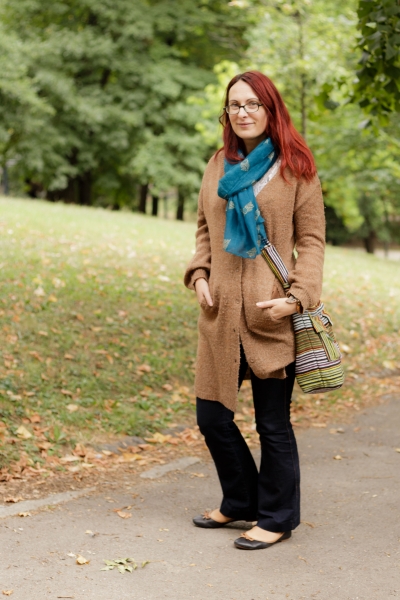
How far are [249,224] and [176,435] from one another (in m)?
3.00

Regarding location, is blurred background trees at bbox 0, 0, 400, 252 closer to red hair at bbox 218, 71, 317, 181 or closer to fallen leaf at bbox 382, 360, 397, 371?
fallen leaf at bbox 382, 360, 397, 371

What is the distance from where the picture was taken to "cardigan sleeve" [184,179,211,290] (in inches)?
147

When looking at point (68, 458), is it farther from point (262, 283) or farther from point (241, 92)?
point (241, 92)

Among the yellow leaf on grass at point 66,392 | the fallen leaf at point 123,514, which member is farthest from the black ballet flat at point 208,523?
the yellow leaf on grass at point 66,392

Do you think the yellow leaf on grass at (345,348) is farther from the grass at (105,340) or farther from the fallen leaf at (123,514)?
A: the fallen leaf at (123,514)

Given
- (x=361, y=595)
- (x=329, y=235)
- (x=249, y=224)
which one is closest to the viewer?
(x=361, y=595)

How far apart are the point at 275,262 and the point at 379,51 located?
13.0 ft

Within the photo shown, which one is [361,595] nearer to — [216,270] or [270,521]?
[270,521]

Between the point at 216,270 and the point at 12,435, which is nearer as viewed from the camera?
the point at 216,270

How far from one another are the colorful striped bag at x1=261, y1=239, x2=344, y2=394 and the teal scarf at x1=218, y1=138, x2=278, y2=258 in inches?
4.8

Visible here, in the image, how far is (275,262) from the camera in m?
3.52

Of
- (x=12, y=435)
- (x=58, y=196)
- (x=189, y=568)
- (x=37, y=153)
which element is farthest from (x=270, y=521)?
(x=58, y=196)

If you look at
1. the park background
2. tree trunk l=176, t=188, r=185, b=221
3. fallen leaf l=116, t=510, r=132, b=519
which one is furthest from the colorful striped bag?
tree trunk l=176, t=188, r=185, b=221

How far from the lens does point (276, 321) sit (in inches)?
138
